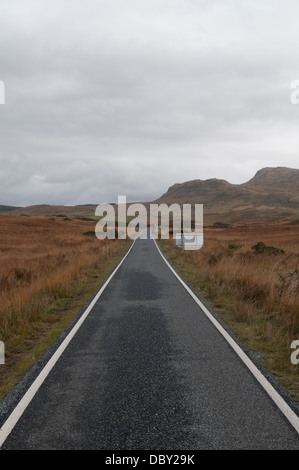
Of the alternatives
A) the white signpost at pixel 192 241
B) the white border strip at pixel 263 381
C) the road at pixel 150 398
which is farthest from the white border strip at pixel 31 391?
the white signpost at pixel 192 241

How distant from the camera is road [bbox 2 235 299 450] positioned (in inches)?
141

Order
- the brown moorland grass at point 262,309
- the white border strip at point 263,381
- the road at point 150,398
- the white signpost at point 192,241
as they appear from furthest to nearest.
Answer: the white signpost at point 192,241
the brown moorland grass at point 262,309
the white border strip at point 263,381
the road at point 150,398

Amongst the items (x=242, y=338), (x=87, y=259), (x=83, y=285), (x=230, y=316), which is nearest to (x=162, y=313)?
(x=230, y=316)

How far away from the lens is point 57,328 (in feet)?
25.5

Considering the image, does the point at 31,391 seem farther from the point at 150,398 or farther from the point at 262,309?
the point at 262,309

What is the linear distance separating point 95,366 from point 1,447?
215 centimetres

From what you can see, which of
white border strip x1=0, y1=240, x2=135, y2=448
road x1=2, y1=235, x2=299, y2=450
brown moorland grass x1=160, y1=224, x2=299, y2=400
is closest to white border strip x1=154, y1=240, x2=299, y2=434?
road x1=2, y1=235, x2=299, y2=450

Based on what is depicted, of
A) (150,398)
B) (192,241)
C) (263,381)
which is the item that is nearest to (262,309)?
(263,381)

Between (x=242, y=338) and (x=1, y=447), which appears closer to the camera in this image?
(x=1, y=447)

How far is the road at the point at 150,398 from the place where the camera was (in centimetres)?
358

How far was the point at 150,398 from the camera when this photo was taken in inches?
175

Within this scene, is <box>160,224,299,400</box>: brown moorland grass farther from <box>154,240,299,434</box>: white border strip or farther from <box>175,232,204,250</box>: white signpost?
<box>175,232,204,250</box>: white signpost

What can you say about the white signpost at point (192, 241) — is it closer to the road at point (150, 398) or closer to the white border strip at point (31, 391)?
the road at point (150, 398)
